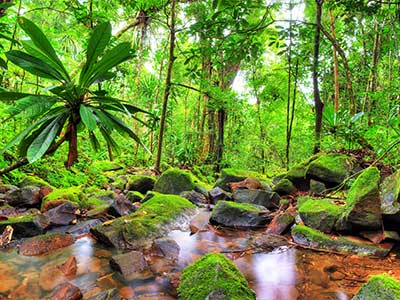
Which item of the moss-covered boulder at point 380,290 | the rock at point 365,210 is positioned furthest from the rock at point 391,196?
the moss-covered boulder at point 380,290

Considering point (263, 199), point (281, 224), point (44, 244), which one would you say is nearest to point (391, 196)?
point (281, 224)

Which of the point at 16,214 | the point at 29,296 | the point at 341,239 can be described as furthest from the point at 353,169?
the point at 16,214

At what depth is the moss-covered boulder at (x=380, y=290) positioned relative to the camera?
1.64 m

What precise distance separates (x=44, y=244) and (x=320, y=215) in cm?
298

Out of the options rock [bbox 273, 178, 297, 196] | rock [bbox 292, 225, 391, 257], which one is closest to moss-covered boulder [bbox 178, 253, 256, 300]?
rock [bbox 292, 225, 391, 257]

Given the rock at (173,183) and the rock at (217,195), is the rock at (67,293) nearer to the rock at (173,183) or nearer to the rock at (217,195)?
the rock at (217,195)

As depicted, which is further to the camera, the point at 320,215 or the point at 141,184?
the point at 141,184

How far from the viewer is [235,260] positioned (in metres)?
3.02

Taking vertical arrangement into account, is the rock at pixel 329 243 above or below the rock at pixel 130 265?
above

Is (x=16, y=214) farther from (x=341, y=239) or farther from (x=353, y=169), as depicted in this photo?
(x=353, y=169)

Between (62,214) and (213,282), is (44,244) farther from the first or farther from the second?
(213,282)

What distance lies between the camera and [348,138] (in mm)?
5098

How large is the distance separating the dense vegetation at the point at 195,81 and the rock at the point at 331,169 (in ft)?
1.12

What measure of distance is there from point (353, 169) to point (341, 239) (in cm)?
217
